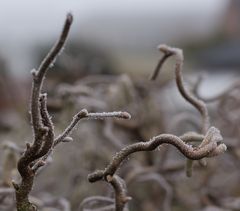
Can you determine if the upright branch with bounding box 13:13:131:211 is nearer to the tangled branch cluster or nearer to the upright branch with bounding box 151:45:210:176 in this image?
the tangled branch cluster

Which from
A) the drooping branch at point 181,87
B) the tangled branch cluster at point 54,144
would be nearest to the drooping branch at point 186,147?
the tangled branch cluster at point 54,144

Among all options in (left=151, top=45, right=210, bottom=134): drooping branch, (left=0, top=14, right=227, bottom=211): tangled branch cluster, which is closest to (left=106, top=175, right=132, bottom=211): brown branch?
(left=0, top=14, right=227, bottom=211): tangled branch cluster

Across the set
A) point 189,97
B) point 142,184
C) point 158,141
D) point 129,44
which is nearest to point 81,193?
point 142,184

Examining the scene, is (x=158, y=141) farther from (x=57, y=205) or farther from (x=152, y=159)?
(x=152, y=159)

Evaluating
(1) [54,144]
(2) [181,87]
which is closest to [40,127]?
(1) [54,144]

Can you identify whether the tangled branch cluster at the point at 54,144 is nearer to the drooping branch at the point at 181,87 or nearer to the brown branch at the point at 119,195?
the brown branch at the point at 119,195

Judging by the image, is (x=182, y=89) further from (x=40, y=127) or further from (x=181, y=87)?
(x=40, y=127)

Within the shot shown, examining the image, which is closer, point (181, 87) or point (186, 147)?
point (186, 147)

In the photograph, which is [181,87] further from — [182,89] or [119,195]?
[119,195]

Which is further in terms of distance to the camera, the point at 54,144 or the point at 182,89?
the point at 182,89
